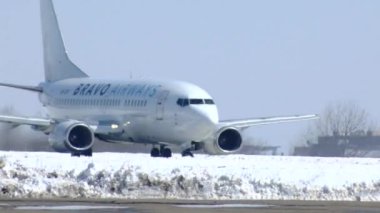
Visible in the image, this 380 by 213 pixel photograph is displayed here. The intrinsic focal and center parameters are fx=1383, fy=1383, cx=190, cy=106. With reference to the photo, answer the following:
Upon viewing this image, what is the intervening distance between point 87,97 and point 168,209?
3299 centimetres

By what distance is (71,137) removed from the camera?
2152 inches

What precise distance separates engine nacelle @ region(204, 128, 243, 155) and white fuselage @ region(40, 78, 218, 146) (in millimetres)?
1237

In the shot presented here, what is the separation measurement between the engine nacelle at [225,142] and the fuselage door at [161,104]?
2.24m

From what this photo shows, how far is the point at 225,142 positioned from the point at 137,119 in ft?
12.2

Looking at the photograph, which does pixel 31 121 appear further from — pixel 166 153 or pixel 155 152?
pixel 166 153

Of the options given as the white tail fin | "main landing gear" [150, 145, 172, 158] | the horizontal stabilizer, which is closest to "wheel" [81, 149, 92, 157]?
"main landing gear" [150, 145, 172, 158]

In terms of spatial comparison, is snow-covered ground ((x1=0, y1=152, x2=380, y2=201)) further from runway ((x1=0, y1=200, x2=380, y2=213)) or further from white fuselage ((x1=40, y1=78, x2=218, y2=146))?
white fuselage ((x1=40, y1=78, x2=218, y2=146))

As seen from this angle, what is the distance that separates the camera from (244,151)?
85.1 metres

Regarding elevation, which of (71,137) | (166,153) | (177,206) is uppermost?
(71,137)

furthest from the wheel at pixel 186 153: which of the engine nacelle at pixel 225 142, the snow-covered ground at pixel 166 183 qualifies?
Answer: the snow-covered ground at pixel 166 183

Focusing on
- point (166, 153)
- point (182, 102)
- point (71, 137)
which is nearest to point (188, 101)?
point (182, 102)

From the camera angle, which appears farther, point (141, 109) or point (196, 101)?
point (141, 109)

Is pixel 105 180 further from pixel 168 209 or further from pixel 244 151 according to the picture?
pixel 244 151

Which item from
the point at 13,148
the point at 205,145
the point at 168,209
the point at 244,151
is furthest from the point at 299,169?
the point at 244,151
